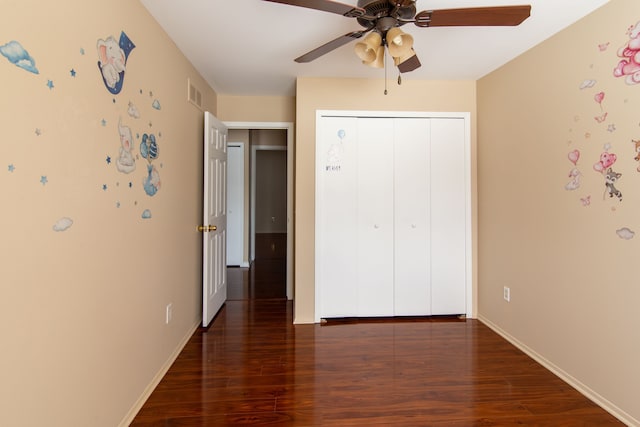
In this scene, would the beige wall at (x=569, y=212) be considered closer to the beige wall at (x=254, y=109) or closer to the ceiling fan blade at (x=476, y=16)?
the ceiling fan blade at (x=476, y=16)

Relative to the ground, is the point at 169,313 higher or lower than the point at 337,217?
lower

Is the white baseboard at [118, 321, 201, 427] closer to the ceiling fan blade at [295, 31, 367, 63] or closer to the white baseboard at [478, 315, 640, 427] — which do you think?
the ceiling fan blade at [295, 31, 367, 63]

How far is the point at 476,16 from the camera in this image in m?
1.60

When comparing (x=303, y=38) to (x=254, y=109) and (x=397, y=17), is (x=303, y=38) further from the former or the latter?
(x=254, y=109)

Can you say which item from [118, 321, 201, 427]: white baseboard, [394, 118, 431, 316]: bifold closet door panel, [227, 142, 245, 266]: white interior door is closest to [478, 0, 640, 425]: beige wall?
[394, 118, 431, 316]: bifold closet door panel

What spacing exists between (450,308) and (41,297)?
324 centimetres

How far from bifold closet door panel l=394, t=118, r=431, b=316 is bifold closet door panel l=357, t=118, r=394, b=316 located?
74 millimetres

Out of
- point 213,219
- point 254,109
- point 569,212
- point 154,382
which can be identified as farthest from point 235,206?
point 569,212

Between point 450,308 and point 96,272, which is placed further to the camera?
point 450,308

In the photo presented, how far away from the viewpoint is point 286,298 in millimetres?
3941

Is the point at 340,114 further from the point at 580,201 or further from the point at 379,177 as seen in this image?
the point at 580,201

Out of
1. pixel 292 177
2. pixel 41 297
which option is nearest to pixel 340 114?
pixel 292 177

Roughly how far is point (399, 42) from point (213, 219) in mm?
2272

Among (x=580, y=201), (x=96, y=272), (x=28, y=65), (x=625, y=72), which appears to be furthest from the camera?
(x=580, y=201)
